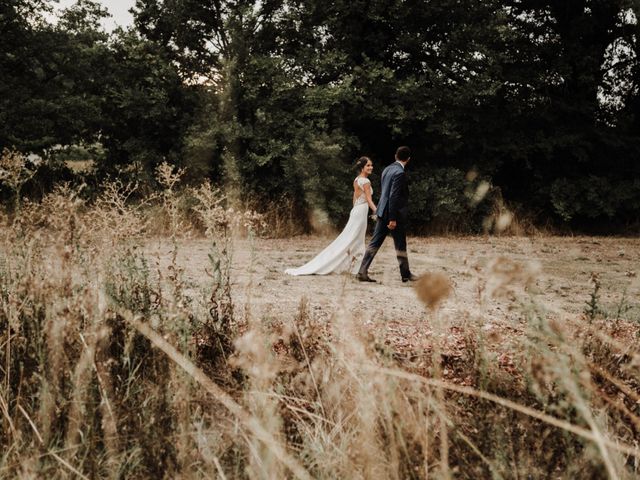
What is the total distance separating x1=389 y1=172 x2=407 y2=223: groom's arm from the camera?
25.3ft

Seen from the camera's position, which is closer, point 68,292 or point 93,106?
point 68,292

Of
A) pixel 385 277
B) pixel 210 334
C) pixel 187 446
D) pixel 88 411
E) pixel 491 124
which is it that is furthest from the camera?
pixel 491 124

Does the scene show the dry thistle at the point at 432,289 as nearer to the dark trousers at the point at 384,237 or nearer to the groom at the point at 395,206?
the groom at the point at 395,206

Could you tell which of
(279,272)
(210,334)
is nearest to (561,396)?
(210,334)

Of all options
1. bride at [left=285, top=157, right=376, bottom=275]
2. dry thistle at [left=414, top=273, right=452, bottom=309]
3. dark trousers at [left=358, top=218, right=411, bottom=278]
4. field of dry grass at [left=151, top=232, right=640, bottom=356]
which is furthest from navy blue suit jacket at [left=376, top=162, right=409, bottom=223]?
dry thistle at [left=414, top=273, right=452, bottom=309]

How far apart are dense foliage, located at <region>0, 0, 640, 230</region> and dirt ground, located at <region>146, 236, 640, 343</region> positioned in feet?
6.69

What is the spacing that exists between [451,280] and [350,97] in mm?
10281

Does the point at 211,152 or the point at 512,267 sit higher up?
the point at 211,152

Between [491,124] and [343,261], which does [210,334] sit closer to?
[343,261]

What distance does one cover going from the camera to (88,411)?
2.62 metres

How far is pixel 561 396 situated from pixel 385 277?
600 centimetres

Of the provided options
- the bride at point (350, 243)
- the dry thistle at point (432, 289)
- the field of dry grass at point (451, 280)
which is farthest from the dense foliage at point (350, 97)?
the dry thistle at point (432, 289)

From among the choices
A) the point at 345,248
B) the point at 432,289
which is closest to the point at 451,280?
the point at 345,248

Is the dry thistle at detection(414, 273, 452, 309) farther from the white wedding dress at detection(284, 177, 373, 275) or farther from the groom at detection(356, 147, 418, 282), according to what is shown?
the white wedding dress at detection(284, 177, 373, 275)
